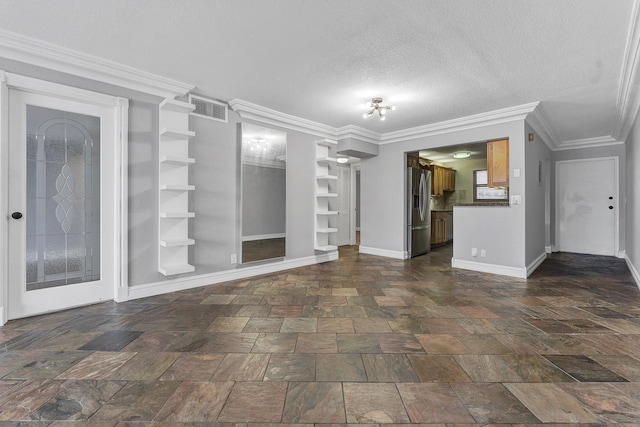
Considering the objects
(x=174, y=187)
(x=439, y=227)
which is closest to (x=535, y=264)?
(x=439, y=227)

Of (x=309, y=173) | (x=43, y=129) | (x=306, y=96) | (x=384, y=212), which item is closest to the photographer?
(x=43, y=129)

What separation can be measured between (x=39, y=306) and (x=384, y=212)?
5087mm

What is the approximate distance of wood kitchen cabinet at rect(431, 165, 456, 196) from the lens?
743 cm

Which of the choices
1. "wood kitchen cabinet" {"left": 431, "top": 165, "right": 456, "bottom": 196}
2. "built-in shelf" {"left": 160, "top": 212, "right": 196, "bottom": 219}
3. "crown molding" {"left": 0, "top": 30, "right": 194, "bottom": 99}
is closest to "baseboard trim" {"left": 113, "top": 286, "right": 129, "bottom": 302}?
"built-in shelf" {"left": 160, "top": 212, "right": 196, "bottom": 219}

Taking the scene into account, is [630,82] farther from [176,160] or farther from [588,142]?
[176,160]

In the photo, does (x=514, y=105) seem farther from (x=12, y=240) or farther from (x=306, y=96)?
(x=12, y=240)

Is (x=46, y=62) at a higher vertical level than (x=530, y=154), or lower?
higher

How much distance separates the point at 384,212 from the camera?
588cm

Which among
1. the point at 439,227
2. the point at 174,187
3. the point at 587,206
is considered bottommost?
the point at 439,227

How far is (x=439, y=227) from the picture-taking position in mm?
7371

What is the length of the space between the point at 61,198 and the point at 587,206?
28.8ft

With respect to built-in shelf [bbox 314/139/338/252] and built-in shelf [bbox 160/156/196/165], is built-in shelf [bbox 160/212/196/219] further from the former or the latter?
built-in shelf [bbox 314/139/338/252]

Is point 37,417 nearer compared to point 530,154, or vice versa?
point 37,417

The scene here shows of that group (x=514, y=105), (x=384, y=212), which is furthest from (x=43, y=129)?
(x=514, y=105)
